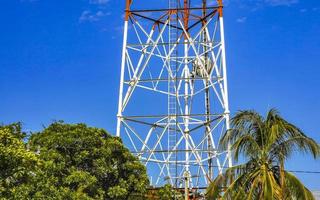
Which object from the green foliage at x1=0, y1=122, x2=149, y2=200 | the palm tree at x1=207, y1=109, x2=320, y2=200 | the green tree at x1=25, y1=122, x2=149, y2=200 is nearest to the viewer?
the palm tree at x1=207, y1=109, x2=320, y2=200

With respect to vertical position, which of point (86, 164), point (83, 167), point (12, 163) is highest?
point (86, 164)

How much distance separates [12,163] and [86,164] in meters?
8.86

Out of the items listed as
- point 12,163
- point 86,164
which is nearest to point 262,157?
point 12,163

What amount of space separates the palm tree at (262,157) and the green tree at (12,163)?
6.06 meters

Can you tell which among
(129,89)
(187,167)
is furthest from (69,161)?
(187,167)

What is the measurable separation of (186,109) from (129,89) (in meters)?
4.03

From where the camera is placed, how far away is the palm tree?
1856 centimetres

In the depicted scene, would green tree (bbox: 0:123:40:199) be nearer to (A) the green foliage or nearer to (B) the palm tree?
(A) the green foliage

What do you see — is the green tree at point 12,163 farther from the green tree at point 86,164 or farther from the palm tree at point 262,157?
the palm tree at point 262,157

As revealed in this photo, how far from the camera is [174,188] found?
3073cm

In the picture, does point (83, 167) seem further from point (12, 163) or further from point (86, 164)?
point (12, 163)

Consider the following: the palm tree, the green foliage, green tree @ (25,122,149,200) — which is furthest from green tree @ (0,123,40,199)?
the palm tree

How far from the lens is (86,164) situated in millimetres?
27781

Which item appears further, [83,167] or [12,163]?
[83,167]
